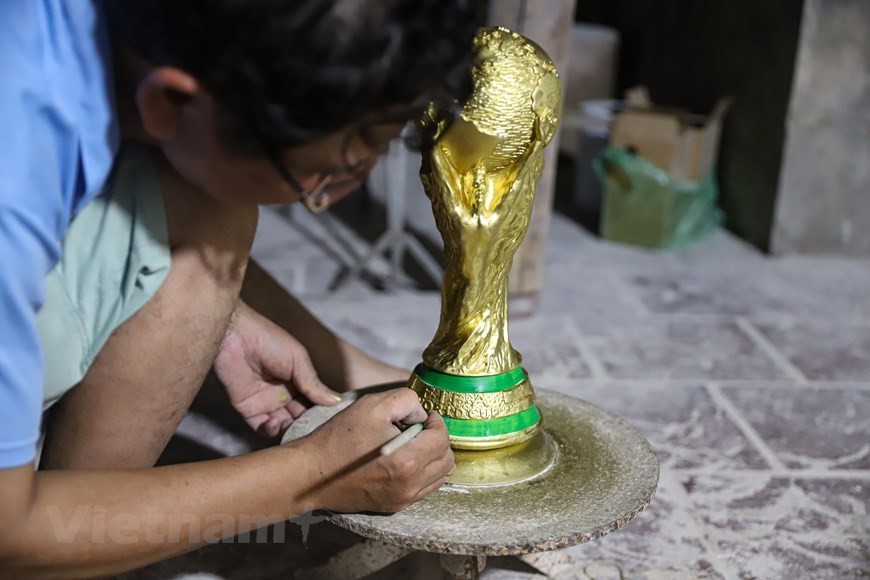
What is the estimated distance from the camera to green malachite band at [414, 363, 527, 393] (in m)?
1.13

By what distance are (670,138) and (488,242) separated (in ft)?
7.48

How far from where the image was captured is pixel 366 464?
0.99 meters

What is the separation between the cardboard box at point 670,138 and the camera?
319 centimetres

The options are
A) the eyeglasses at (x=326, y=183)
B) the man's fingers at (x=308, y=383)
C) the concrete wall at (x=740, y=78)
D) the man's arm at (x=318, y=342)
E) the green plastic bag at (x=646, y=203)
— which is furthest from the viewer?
the green plastic bag at (x=646, y=203)

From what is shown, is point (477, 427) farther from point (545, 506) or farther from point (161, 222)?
point (161, 222)

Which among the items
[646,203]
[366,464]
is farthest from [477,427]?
[646,203]

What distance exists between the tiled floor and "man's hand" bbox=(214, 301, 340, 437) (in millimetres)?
211

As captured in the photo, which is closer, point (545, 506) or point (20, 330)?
point (20, 330)

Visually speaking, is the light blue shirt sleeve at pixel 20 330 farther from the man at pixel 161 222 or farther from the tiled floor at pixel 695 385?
the tiled floor at pixel 695 385

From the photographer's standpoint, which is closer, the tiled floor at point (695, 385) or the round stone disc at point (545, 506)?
the round stone disc at point (545, 506)

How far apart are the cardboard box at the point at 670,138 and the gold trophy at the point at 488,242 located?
87.3 inches

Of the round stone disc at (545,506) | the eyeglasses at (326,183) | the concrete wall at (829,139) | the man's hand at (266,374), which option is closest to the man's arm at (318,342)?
the man's hand at (266,374)

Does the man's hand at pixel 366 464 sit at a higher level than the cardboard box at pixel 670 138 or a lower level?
lower

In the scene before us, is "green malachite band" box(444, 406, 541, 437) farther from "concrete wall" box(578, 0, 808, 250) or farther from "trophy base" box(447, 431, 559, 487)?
"concrete wall" box(578, 0, 808, 250)
